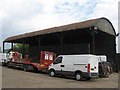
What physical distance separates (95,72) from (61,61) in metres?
3.31

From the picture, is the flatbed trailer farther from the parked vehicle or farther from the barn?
the parked vehicle

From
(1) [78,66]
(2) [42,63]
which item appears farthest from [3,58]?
(1) [78,66]

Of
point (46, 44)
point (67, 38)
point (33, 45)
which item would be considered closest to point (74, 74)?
point (67, 38)

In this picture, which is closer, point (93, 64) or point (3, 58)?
point (93, 64)

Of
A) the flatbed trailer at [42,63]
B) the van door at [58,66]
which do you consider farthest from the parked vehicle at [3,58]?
the van door at [58,66]

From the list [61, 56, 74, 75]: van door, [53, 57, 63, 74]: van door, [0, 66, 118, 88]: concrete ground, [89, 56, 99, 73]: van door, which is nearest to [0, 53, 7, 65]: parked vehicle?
[0, 66, 118, 88]: concrete ground

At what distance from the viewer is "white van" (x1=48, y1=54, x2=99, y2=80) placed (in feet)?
40.4

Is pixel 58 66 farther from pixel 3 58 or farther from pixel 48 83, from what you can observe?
pixel 3 58

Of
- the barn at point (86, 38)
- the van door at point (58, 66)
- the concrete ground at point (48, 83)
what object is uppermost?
the barn at point (86, 38)

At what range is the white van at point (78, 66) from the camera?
1232 cm

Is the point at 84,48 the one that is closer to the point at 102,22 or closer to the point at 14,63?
the point at 102,22

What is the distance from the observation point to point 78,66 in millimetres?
12844

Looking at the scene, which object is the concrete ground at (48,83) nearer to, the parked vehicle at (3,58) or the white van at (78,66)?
the white van at (78,66)

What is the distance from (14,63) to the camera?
2078 centimetres
